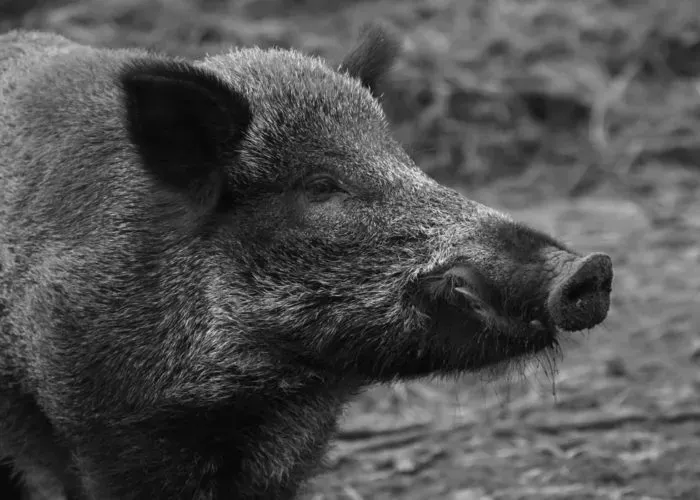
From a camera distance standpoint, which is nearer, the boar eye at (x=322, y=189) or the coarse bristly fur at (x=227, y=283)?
the coarse bristly fur at (x=227, y=283)

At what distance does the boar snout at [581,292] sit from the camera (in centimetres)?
391

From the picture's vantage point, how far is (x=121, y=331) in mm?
4562

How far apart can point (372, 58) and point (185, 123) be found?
3.72 feet

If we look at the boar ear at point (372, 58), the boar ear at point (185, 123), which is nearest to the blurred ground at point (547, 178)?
the boar ear at point (372, 58)

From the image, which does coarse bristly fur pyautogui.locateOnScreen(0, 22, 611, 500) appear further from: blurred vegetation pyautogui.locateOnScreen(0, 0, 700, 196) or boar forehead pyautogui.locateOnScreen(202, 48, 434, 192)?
blurred vegetation pyautogui.locateOnScreen(0, 0, 700, 196)

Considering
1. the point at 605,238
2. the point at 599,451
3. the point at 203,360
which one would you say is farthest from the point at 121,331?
the point at 605,238

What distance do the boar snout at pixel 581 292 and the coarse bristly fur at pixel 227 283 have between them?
0.34 meters

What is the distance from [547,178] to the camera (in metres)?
10.5

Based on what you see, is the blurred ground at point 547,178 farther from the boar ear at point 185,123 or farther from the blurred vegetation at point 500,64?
the boar ear at point 185,123

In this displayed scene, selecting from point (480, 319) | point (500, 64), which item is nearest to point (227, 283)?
point (480, 319)

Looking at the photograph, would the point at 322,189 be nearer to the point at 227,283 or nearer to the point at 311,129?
the point at 311,129

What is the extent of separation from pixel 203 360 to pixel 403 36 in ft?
24.5

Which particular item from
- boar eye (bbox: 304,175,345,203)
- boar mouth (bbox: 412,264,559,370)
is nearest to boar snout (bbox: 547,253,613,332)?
boar mouth (bbox: 412,264,559,370)

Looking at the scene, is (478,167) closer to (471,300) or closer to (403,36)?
(403,36)
